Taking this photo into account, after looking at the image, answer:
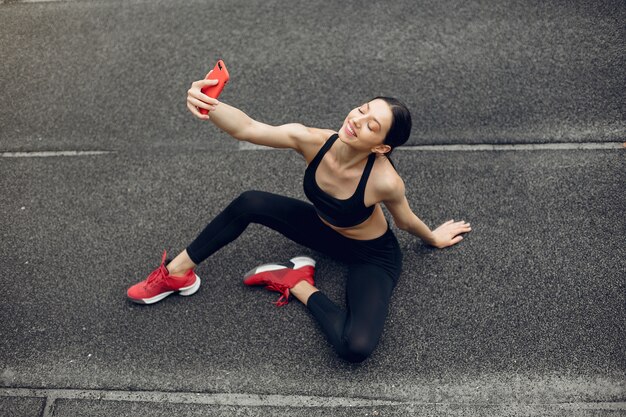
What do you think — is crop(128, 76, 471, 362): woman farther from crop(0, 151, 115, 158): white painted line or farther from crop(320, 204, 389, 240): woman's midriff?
crop(0, 151, 115, 158): white painted line

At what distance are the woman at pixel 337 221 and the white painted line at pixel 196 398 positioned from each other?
261 millimetres

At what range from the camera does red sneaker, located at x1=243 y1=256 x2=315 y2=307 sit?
3492 mm

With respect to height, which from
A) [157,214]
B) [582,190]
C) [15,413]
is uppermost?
[582,190]

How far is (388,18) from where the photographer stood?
4.91 m

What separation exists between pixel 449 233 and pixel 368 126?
1.31 m

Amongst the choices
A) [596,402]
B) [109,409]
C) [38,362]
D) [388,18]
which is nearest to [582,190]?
[596,402]

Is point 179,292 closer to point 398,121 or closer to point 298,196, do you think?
point 298,196

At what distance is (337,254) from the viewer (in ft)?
11.2

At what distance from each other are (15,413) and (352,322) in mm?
1970

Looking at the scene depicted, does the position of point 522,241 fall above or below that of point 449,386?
above

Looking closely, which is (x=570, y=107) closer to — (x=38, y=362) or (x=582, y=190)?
(x=582, y=190)

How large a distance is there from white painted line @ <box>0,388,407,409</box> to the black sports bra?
99cm

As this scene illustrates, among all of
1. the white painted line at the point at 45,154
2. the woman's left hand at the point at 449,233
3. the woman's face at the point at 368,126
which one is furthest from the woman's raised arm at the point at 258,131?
the white painted line at the point at 45,154

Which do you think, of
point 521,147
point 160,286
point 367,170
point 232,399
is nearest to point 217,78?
point 367,170
